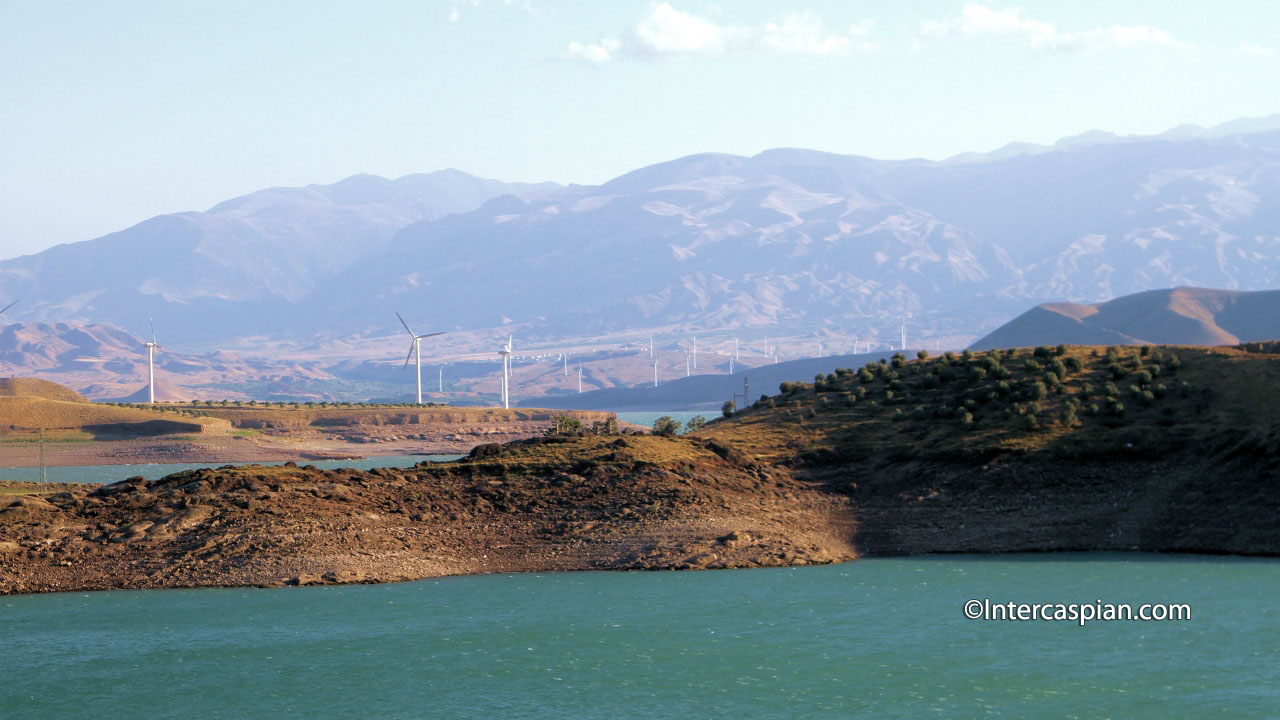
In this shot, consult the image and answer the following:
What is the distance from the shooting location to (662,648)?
40625mm

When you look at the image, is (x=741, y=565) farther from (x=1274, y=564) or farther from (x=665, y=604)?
(x=1274, y=564)

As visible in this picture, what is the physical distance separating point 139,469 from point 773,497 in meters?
98.5

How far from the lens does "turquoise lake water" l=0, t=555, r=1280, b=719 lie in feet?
115

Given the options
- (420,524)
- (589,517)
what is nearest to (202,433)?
(420,524)

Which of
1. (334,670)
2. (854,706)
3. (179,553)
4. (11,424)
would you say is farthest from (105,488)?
(11,424)

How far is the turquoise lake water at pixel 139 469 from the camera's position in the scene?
12244cm

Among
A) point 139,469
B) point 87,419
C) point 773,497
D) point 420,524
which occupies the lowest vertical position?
point 139,469

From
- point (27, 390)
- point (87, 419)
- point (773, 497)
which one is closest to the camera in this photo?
point (773, 497)

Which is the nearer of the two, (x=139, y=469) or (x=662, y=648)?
(x=662, y=648)

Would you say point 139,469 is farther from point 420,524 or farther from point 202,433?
point 420,524

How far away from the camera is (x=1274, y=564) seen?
51.8 metres

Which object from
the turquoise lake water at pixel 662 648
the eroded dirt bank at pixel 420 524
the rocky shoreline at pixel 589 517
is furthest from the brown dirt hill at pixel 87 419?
the turquoise lake water at pixel 662 648

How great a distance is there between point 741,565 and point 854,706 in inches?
777

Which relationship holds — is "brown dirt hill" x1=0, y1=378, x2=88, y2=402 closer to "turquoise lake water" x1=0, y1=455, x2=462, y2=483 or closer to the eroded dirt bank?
"turquoise lake water" x1=0, y1=455, x2=462, y2=483
